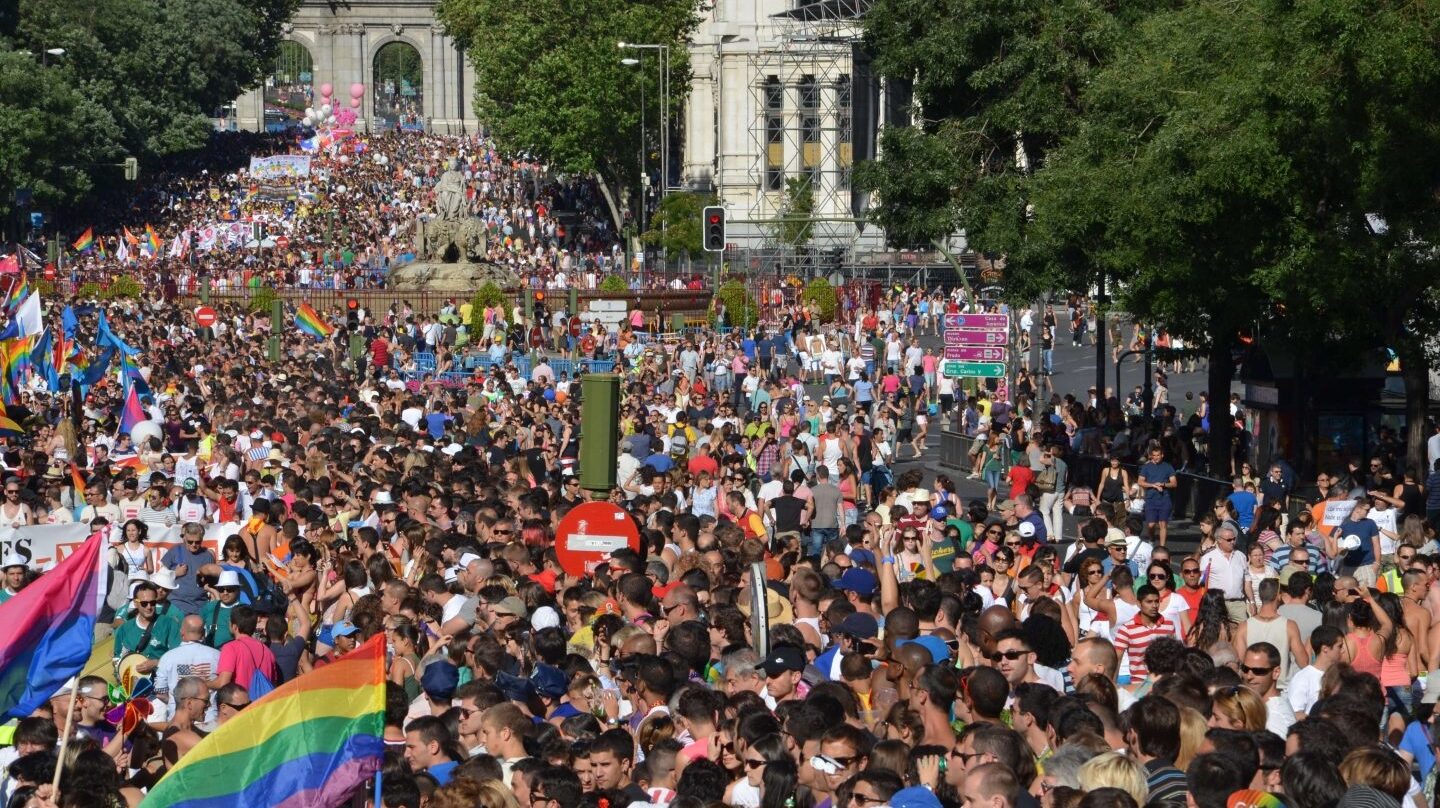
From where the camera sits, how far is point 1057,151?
3556 centimetres

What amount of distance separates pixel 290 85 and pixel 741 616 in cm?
16425

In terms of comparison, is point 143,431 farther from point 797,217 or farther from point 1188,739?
point 797,217

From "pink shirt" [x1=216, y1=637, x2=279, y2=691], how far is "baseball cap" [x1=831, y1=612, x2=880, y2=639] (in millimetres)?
3086

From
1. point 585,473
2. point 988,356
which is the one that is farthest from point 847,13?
point 585,473

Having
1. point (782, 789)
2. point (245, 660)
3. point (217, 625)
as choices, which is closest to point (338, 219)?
point (217, 625)

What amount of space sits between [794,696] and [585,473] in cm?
643

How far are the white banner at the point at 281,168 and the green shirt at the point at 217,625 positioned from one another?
81066 mm

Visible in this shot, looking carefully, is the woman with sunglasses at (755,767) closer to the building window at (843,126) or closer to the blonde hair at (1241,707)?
the blonde hair at (1241,707)

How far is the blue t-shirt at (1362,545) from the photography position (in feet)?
63.0

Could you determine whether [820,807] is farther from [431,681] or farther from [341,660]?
[431,681]

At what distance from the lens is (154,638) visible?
15297 mm

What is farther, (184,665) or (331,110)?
(331,110)

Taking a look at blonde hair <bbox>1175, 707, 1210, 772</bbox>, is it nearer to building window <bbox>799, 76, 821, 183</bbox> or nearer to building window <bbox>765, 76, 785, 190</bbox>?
building window <bbox>799, 76, 821, 183</bbox>

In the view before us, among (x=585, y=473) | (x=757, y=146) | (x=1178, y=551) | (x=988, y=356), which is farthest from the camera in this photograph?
(x=757, y=146)
